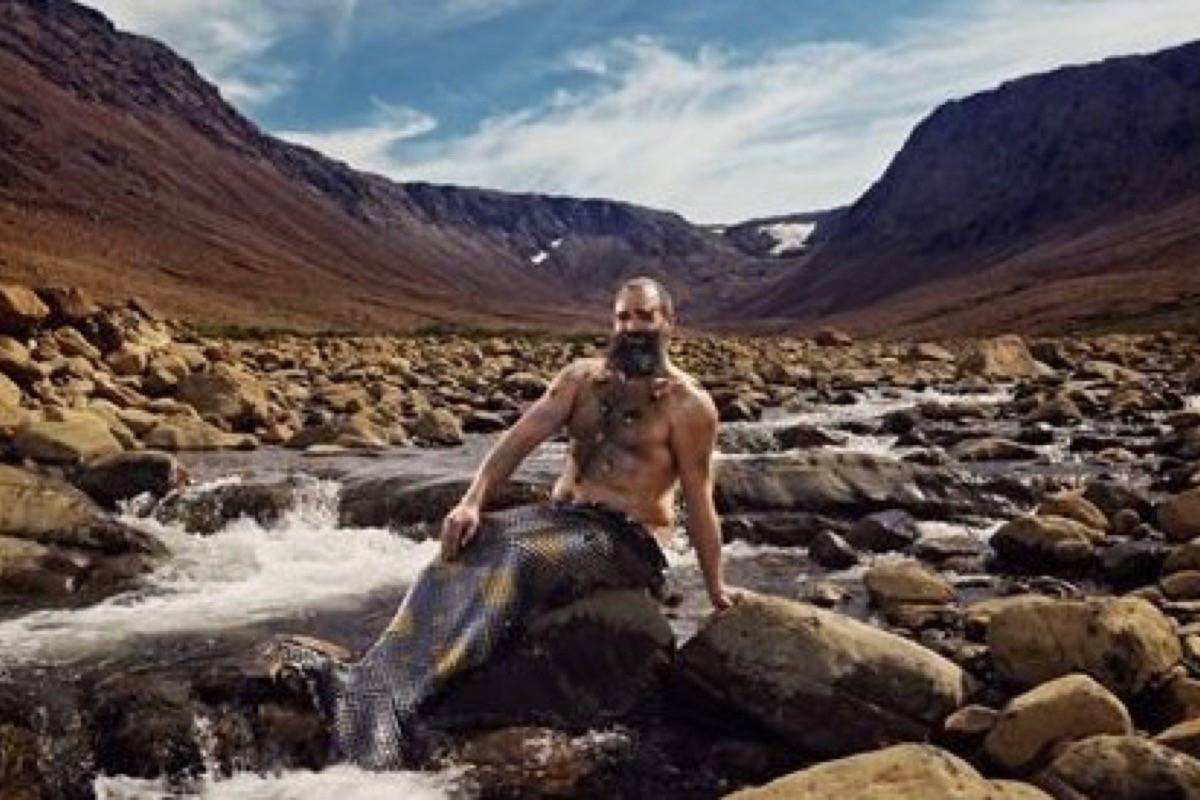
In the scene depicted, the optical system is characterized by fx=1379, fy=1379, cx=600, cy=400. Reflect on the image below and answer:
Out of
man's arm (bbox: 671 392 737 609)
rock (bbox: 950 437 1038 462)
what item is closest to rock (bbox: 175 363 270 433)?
rock (bbox: 950 437 1038 462)

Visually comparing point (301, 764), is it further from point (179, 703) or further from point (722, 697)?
point (722, 697)

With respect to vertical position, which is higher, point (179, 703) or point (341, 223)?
point (341, 223)

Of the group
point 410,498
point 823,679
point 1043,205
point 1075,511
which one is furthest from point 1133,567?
point 1043,205

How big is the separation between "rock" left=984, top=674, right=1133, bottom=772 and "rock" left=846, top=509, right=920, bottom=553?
262 inches

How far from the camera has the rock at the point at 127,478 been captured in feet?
52.7

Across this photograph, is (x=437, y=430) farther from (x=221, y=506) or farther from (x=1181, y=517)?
(x=1181, y=517)

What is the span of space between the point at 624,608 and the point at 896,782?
2886 millimetres

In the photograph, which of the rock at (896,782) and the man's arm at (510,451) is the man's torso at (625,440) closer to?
the man's arm at (510,451)

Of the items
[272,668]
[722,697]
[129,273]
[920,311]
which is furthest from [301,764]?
[920,311]

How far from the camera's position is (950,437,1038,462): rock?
20.2 metres

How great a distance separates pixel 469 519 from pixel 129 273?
364 feet

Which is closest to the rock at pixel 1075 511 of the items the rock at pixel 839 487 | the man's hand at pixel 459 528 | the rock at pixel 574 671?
the rock at pixel 839 487

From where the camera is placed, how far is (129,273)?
4400 inches

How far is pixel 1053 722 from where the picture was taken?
24.2ft
